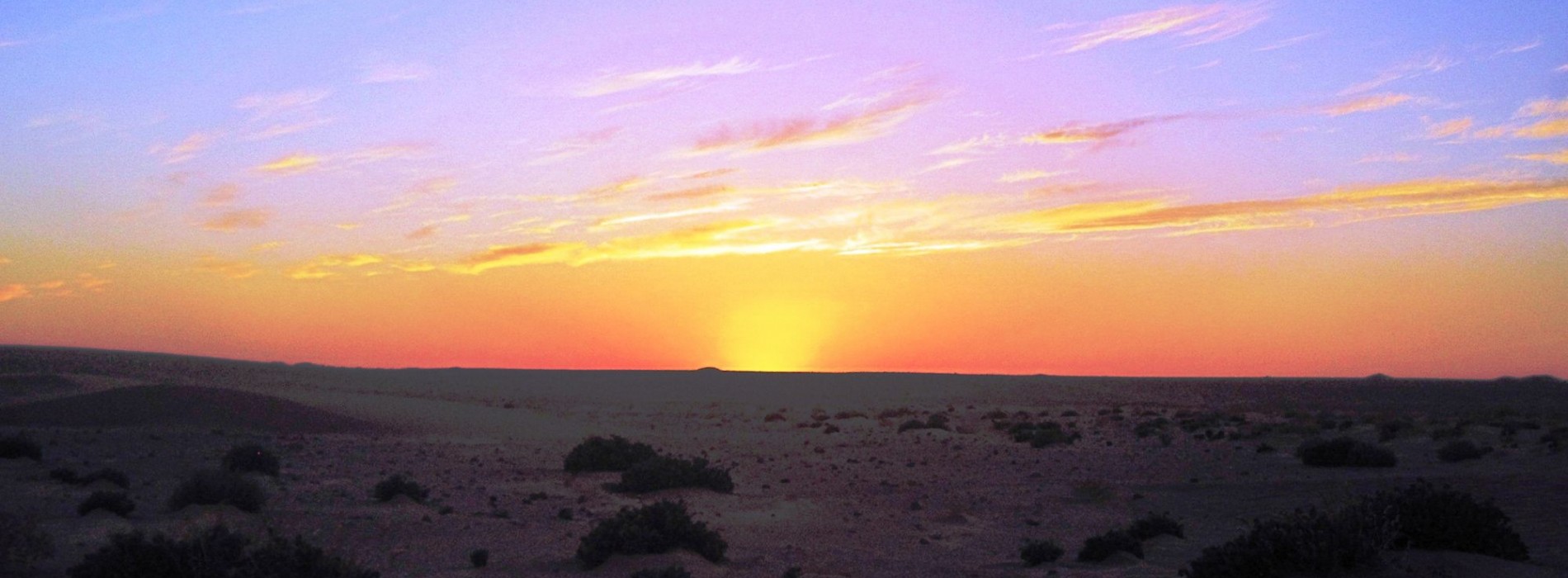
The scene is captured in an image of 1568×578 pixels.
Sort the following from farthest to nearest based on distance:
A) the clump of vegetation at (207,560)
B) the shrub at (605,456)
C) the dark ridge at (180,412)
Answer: the dark ridge at (180,412), the shrub at (605,456), the clump of vegetation at (207,560)

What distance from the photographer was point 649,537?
1395cm

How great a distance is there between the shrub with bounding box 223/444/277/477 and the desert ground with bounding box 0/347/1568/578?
0.53 metres

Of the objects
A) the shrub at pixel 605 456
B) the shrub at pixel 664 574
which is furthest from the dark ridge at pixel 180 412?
the shrub at pixel 664 574

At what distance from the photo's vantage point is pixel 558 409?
58.5m

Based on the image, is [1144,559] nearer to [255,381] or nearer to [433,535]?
[433,535]

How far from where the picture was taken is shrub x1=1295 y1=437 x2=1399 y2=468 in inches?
938

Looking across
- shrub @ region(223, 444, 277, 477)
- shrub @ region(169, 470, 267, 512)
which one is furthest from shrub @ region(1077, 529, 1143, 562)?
shrub @ region(223, 444, 277, 477)

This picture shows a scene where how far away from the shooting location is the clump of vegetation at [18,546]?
10320mm

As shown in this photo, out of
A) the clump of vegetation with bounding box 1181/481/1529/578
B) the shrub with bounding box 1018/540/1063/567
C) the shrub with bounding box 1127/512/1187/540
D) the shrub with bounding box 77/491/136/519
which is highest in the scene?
the clump of vegetation with bounding box 1181/481/1529/578

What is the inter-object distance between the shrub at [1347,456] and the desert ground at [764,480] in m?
0.32

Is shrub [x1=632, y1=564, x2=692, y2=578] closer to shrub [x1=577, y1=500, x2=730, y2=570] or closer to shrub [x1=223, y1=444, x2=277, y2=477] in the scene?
shrub [x1=577, y1=500, x2=730, y2=570]

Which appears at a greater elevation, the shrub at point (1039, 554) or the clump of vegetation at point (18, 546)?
the clump of vegetation at point (18, 546)

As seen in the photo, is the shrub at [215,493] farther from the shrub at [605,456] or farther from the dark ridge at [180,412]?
the dark ridge at [180,412]

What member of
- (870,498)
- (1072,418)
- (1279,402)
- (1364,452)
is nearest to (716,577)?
(870,498)
